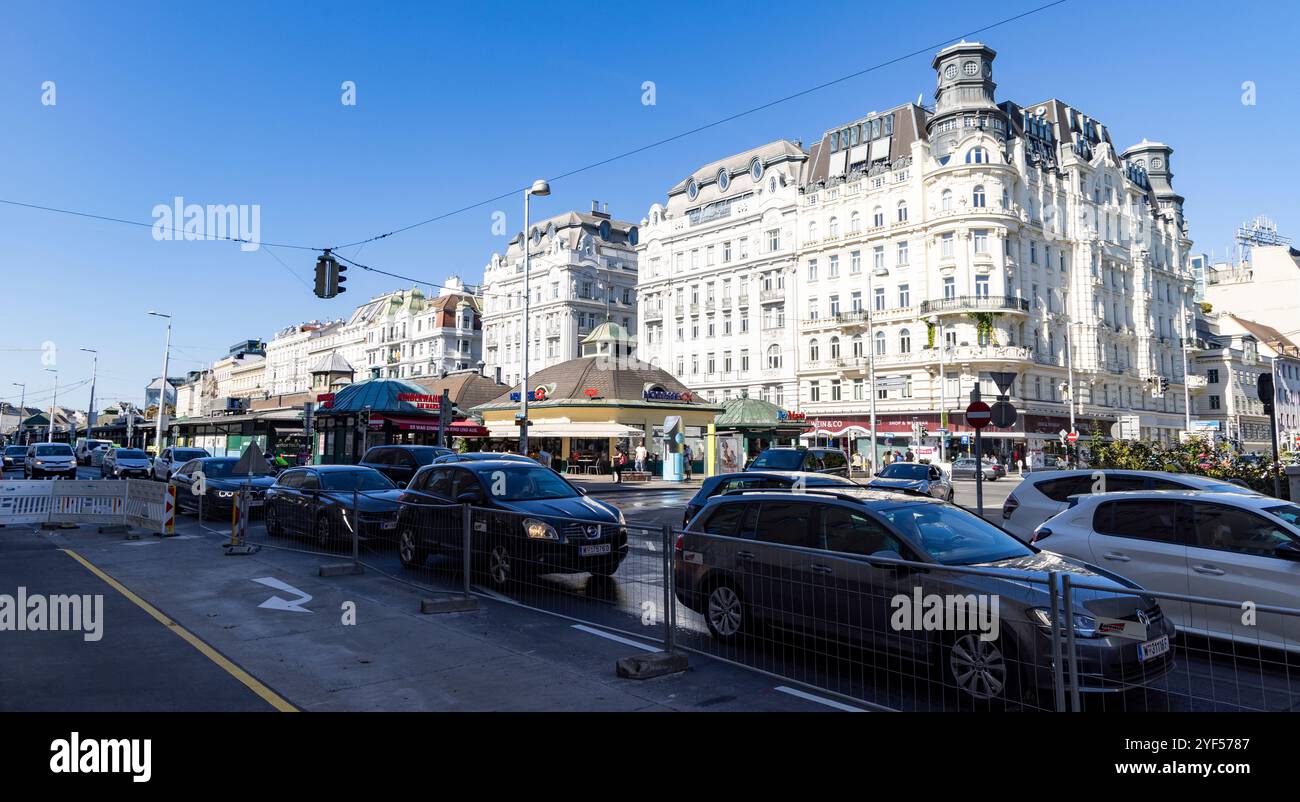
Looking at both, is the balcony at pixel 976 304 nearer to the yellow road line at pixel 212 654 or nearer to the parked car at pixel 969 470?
the parked car at pixel 969 470

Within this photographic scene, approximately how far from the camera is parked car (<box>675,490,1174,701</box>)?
4617mm

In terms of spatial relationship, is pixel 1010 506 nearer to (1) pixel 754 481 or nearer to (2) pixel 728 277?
(1) pixel 754 481

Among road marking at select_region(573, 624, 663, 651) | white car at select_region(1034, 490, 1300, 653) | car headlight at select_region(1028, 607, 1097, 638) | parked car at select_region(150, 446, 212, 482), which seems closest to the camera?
car headlight at select_region(1028, 607, 1097, 638)

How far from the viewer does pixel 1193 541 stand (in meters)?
7.29

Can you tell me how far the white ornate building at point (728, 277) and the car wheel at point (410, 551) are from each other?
5138cm

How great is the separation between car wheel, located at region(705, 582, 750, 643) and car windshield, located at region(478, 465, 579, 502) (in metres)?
4.40

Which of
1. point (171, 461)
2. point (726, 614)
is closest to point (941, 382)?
point (171, 461)

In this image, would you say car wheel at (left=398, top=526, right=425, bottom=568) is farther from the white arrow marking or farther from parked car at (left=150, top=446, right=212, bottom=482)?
parked car at (left=150, top=446, right=212, bottom=482)

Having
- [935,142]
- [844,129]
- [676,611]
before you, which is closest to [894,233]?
[935,142]

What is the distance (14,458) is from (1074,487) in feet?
181

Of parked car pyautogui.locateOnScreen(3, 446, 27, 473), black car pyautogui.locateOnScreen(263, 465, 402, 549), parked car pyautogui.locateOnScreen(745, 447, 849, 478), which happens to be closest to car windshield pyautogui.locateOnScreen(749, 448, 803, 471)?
parked car pyautogui.locateOnScreen(745, 447, 849, 478)

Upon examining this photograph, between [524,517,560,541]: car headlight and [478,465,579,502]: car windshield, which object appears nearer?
[524,517,560,541]: car headlight
